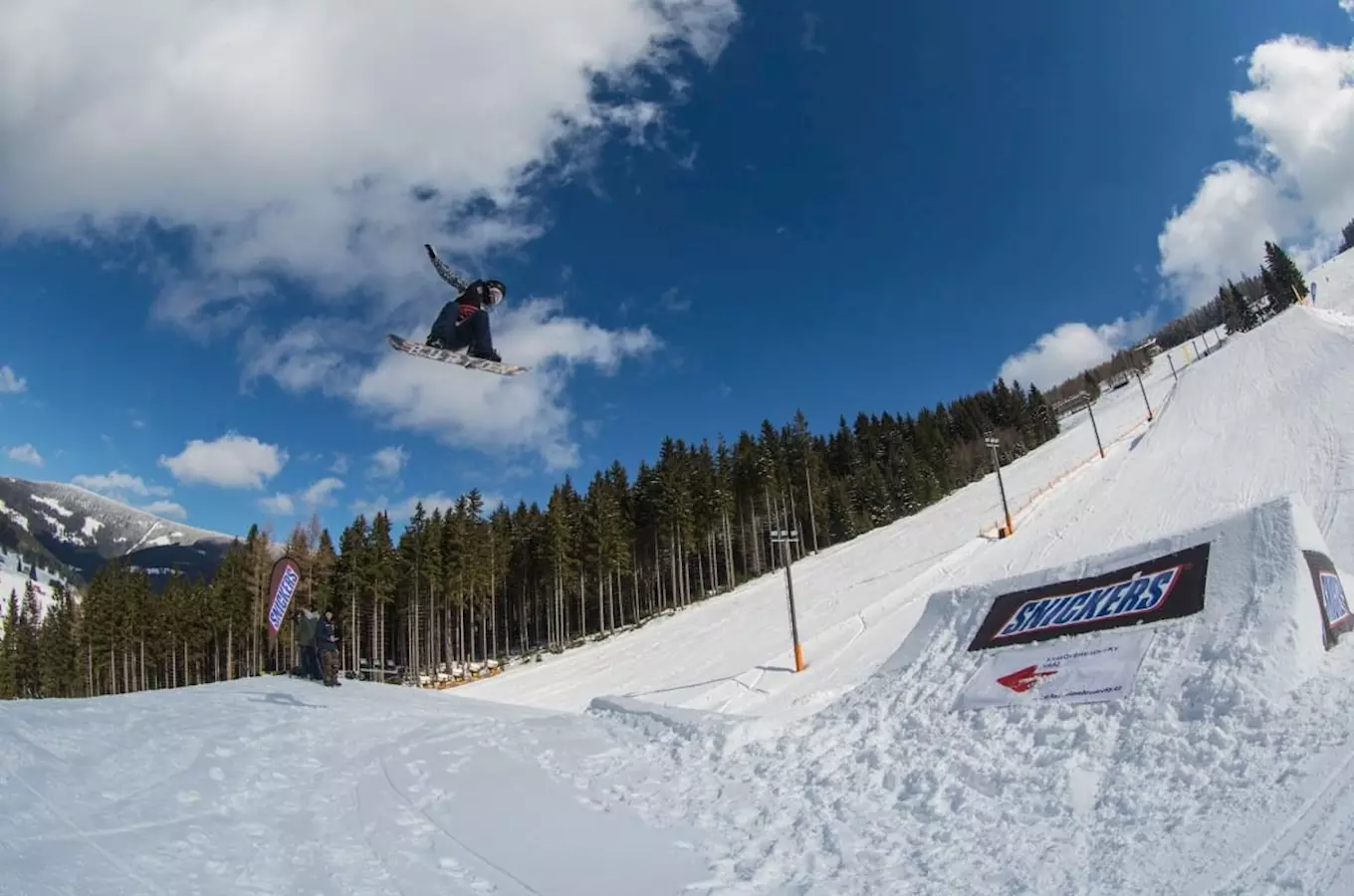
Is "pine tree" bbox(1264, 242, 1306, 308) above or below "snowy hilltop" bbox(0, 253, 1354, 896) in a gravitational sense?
above

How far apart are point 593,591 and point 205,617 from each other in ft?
115

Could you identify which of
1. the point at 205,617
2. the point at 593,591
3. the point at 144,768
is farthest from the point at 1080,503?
the point at 205,617

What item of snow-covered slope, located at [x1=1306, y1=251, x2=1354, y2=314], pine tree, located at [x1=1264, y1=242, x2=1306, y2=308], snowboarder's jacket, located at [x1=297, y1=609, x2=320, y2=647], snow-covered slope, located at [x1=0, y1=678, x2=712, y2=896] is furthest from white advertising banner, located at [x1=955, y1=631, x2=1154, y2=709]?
pine tree, located at [x1=1264, y1=242, x2=1306, y2=308]

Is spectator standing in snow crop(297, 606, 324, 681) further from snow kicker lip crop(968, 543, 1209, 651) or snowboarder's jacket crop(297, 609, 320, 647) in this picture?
snow kicker lip crop(968, 543, 1209, 651)

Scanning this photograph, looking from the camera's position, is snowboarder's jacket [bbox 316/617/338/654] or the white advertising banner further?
snowboarder's jacket [bbox 316/617/338/654]

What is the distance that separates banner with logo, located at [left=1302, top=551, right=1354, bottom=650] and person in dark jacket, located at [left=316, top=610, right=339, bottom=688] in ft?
59.4

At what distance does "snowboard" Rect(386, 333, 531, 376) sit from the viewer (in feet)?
49.9

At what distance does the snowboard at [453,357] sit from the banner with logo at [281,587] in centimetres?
598

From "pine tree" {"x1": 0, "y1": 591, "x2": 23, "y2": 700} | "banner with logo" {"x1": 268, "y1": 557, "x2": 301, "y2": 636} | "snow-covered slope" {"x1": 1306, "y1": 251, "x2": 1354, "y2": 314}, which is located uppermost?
"snow-covered slope" {"x1": 1306, "y1": 251, "x2": 1354, "y2": 314}

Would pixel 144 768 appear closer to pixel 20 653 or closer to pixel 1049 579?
pixel 1049 579

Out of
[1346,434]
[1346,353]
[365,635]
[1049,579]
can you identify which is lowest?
[365,635]

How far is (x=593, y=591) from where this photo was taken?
61.2 meters

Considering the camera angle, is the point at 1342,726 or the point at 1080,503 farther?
the point at 1080,503

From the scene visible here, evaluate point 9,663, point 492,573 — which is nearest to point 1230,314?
point 492,573
